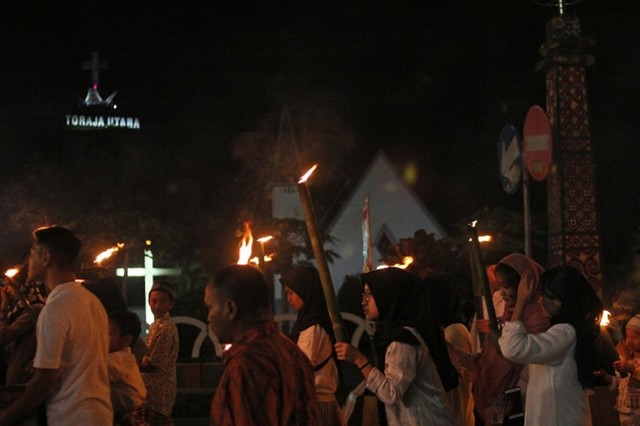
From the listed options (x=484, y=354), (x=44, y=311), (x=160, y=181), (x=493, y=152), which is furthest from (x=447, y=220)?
(x=44, y=311)

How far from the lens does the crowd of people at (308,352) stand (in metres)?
3.77

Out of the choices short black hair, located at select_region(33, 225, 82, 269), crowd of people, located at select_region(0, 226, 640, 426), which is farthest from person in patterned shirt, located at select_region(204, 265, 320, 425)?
short black hair, located at select_region(33, 225, 82, 269)

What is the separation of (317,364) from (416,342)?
112cm

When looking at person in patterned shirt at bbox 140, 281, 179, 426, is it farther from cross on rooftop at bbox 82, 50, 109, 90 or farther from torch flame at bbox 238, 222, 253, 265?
cross on rooftop at bbox 82, 50, 109, 90

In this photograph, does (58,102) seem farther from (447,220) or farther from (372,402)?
(372,402)

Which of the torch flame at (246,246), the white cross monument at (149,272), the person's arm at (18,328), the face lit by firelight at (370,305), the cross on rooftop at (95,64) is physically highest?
the cross on rooftop at (95,64)

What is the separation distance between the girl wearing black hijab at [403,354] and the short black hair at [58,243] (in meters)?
1.52

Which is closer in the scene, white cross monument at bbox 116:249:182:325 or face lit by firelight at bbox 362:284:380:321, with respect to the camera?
face lit by firelight at bbox 362:284:380:321

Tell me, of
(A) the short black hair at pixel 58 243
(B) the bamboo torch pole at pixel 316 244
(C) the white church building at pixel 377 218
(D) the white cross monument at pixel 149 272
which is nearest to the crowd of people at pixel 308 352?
(A) the short black hair at pixel 58 243

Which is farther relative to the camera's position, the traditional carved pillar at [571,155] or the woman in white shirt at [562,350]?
the traditional carved pillar at [571,155]

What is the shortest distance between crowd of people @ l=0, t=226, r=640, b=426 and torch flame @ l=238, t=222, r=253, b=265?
46 cm

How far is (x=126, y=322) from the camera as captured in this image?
6430 mm

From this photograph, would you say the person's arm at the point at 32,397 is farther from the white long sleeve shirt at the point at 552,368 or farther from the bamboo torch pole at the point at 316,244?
the white long sleeve shirt at the point at 552,368

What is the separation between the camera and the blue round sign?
12.5 meters
